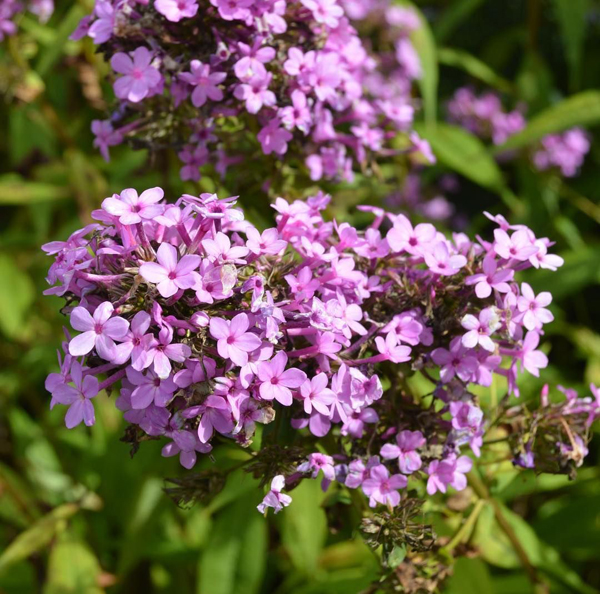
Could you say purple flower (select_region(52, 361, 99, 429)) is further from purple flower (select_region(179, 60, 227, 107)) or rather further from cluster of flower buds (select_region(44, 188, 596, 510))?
purple flower (select_region(179, 60, 227, 107))

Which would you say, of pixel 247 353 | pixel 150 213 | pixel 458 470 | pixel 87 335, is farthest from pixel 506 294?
pixel 87 335

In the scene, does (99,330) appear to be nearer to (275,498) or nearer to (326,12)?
(275,498)

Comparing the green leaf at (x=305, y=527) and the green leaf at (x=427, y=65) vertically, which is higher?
the green leaf at (x=427, y=65)

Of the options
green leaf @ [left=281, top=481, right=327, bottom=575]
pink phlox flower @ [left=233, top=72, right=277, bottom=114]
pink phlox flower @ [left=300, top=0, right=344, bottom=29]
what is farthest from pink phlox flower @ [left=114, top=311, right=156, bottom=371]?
green leaf @ [left=281, top=481, right=327, bottom=575]

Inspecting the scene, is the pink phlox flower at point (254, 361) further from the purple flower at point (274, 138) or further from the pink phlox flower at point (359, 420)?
the purple flower at point (274, 138)

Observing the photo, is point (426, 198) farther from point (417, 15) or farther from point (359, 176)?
point (359, 176)

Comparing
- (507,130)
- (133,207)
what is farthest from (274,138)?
(507,130)

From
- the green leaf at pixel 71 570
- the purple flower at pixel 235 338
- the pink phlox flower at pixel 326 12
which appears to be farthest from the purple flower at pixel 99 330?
the green leaf at pixel 71 570
